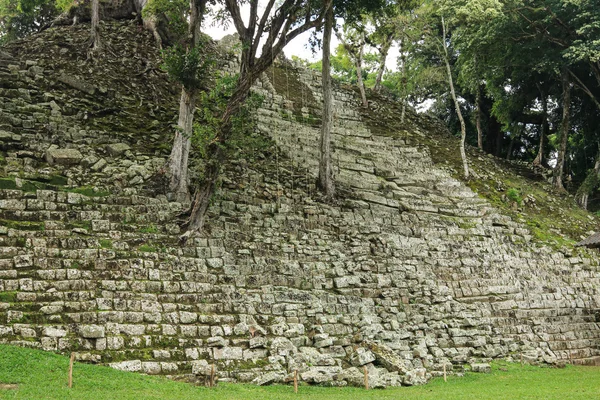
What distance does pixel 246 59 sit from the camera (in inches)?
605

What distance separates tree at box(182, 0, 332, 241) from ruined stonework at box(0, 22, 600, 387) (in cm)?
78

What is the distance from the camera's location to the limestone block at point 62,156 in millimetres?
14586

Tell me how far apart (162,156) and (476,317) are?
390 inches

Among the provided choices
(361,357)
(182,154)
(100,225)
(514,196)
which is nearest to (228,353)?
(361,357)

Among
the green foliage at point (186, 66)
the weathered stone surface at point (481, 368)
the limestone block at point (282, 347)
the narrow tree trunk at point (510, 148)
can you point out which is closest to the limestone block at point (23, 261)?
the limestone block at point (282, 347)

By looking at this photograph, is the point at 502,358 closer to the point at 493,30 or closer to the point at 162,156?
the point at 162,156

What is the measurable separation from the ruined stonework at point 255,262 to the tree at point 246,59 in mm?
783

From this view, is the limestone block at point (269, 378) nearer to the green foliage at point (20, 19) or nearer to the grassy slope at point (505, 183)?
the grassy slope at point (505, 183)

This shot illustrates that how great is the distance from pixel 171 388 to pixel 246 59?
8.95 meters

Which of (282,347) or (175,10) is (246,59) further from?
(282,347)

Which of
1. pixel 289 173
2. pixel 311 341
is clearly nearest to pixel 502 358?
pixel 311 341

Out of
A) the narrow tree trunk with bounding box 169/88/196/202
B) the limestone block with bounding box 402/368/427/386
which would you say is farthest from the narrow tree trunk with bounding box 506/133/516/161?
the limestone block with bounding box 402/368/427/386

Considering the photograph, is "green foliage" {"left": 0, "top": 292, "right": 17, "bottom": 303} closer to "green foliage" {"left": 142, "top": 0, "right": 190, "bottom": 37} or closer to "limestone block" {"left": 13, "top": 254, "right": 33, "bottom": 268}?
"limestone block" {"left": 13, "top": 254, "right": 33, "bottom": 268}

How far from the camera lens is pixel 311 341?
12.7 metres
